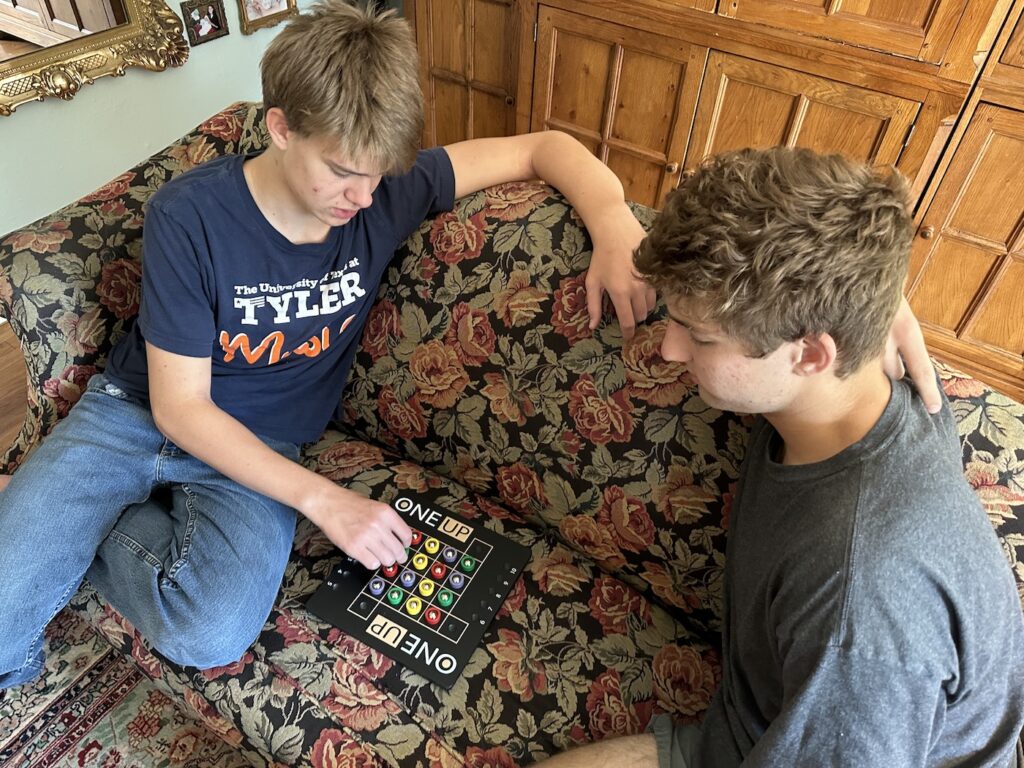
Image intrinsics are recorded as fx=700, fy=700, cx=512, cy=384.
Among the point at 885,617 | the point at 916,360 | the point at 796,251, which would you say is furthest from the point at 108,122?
the point at 885,617

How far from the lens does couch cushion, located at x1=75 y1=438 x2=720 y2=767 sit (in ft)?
3.25

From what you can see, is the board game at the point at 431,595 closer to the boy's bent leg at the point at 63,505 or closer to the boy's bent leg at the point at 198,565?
the boy's bent leg at the point at 198,565

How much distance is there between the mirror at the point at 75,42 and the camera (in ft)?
5.85

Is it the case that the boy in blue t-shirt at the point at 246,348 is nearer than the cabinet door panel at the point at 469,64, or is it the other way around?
the boy in blue t-shirt at the point at 246,348

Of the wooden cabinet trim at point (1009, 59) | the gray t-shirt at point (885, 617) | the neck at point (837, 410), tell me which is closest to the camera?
the gray t-shirt at point (885, 617)

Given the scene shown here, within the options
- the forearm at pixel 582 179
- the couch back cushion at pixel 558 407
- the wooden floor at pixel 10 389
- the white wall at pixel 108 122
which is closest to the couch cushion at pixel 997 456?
the couch back cushion at pixel 558 407

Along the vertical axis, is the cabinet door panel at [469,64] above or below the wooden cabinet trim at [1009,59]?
below

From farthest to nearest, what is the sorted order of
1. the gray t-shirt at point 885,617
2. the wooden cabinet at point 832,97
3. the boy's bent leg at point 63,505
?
the wooden cabinet at point 832,97, the boy's bent leg at point 63,505, the gray t-shirt at point 885,617

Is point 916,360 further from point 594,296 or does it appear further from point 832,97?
point 832,97

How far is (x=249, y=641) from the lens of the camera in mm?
1071

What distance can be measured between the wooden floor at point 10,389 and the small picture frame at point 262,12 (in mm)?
1239

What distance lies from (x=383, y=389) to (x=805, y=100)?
1.41 meters

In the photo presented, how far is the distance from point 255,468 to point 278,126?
0.52 meters

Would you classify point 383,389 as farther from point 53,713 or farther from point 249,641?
point 53,713
